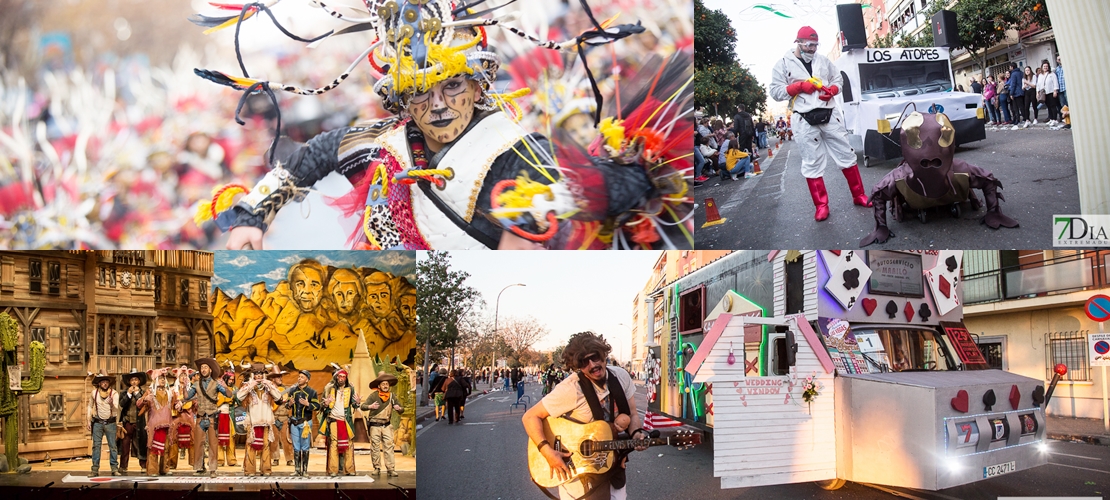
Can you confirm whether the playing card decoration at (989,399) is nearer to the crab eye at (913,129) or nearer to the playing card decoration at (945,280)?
the playing card decoration at (945,280)

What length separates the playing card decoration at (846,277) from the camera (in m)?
5.98

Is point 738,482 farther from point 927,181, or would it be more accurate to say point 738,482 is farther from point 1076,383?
point 1076,383

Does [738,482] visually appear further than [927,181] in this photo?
No

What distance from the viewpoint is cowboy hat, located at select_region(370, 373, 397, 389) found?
6.42 metres

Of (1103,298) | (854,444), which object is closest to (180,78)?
(854,444)

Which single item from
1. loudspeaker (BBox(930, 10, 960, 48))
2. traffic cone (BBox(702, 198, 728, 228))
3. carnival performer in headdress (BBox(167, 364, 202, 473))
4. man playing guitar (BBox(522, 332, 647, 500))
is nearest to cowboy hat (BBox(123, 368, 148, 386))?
carnival performer in headdress (BBox(167, 364, 202, 473))

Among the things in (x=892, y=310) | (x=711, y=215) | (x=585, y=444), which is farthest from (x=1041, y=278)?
(x=585, y=444)

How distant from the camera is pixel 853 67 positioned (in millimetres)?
7199

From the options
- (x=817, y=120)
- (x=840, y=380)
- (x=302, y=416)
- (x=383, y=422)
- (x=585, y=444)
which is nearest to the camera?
(x=585, y=444)

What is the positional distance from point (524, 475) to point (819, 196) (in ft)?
11.4

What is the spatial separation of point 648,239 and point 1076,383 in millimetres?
4026

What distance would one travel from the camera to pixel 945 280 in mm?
6457

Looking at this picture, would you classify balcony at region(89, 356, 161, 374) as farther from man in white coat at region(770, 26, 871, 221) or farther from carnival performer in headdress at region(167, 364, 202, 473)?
man in white coat at region(770, 26, 871, 221)

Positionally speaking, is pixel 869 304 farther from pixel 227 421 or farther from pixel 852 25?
pixel 227 421
